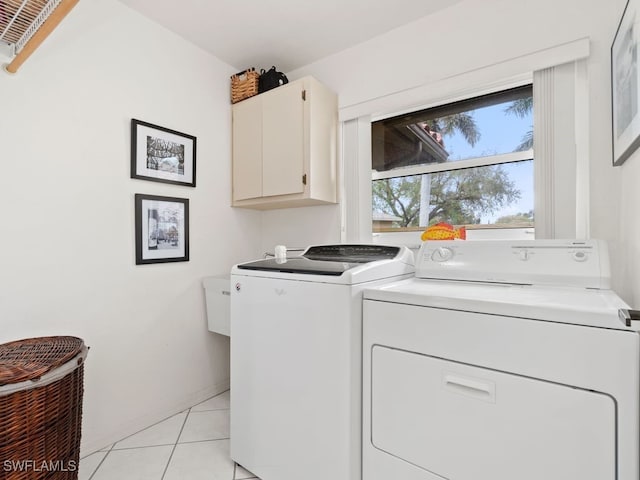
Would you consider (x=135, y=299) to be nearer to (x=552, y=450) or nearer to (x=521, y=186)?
(x=552, y=450)

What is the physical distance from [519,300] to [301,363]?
849 millimetres

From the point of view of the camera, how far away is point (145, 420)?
1958 millimetres

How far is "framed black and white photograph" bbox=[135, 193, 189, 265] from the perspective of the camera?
195 centimetres

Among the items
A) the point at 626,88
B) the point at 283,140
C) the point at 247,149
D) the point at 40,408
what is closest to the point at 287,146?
the point at 283,140

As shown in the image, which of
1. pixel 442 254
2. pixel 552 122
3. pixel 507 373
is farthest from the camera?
pixel 552 122

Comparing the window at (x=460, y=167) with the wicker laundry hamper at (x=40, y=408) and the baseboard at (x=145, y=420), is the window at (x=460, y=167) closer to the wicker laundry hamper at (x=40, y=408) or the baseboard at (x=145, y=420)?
the baseboard at (x=145, y=420)

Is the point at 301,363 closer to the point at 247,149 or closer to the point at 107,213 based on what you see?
the point at 107,213

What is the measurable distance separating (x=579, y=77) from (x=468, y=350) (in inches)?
59.4

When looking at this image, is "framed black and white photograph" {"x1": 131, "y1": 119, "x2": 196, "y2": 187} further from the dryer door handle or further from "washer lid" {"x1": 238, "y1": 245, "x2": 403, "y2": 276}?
the dryer door handle

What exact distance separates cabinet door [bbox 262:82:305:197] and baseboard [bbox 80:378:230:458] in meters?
1.50

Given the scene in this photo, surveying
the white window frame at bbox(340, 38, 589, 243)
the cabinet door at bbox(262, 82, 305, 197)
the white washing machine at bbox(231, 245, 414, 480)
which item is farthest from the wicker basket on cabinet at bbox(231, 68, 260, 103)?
the white washing machine at bbox(231, 245, 414, 480)

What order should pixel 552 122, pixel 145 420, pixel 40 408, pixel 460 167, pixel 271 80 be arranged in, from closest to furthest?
1. pixel 40 408
2. pixel 552 122
3. pixel 145 420
4. pixel 460 167
5. pixel 271 80

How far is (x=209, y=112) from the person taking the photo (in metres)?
2.38

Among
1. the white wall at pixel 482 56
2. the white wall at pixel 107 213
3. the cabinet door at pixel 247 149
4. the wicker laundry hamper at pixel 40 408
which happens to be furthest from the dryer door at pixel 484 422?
the cabinet door at pixel 247 149
